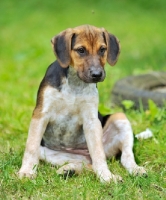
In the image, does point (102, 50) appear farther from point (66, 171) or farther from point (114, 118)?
point (66, 171)

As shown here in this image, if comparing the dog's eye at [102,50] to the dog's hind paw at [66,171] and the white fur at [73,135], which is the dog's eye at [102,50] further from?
the dog's hind paw at [66,171]

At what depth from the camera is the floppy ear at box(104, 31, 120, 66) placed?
5.82 m

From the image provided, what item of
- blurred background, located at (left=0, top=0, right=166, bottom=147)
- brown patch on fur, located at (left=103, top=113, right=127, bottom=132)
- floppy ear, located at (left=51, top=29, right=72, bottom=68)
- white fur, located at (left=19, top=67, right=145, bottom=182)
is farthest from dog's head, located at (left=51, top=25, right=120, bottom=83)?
blurred background, located at (left=0, top=0, right=166, bottom=147)

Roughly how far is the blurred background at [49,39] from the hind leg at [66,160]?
4.41ft

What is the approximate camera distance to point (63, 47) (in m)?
5.64

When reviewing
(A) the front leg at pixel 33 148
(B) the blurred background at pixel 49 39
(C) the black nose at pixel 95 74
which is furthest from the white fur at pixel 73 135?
(B) the blurred background at pixel 49 39

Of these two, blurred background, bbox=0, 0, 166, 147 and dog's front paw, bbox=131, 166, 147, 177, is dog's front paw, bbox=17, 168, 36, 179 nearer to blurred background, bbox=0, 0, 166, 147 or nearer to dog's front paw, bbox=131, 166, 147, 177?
dog's front paw, bbox=131, 166, 147, 177

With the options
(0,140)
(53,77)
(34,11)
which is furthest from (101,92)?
(34,11)

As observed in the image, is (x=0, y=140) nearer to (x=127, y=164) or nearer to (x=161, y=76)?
(x=127, y=164)

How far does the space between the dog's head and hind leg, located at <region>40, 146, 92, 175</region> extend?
873mm

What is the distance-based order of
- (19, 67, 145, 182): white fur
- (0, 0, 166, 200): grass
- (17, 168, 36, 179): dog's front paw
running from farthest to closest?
(19, 67, 145, 182): white fur
(17, 168, 36, 179): dog's front paw
(0, 0, 166, 200): grass

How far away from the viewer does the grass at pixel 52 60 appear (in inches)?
205

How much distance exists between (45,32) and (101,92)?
7.57m

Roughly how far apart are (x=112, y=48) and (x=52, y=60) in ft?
23.4
